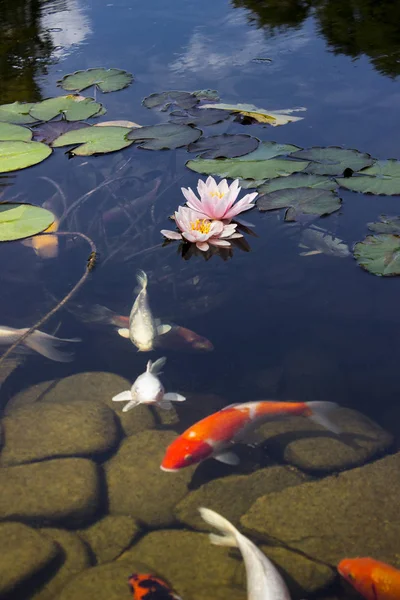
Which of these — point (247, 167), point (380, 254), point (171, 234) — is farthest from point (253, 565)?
point (247, 167)

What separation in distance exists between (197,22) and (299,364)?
19.0ft

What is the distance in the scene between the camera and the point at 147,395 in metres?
2.48

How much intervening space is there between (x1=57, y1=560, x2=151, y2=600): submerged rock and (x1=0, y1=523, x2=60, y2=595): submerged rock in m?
0.13

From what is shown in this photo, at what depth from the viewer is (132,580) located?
189 cm

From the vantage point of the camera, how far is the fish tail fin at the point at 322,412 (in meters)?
2.38

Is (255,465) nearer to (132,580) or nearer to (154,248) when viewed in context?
(132,580)

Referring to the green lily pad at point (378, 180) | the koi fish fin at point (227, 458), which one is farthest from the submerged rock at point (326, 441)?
the green lily pad at point (378, 180)

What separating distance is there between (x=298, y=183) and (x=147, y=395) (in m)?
1.89

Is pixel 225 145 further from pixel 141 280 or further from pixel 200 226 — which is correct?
pixel 141 280

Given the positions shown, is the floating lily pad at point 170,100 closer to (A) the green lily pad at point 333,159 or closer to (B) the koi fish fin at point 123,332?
(A) the green lily pad at point 333,159

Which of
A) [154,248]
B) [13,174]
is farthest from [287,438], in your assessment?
[13,174]

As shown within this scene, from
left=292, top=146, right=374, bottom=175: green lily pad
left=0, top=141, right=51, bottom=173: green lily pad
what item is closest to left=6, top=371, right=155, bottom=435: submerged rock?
left=292, top=146, right=374, bottom=175: green lily pad

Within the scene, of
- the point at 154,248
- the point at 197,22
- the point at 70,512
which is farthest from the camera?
the point at 197,22

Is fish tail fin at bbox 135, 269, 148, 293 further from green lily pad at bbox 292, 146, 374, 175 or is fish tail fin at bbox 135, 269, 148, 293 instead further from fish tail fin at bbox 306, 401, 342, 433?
green lily pad at bbox 292, 146, 374, 175
